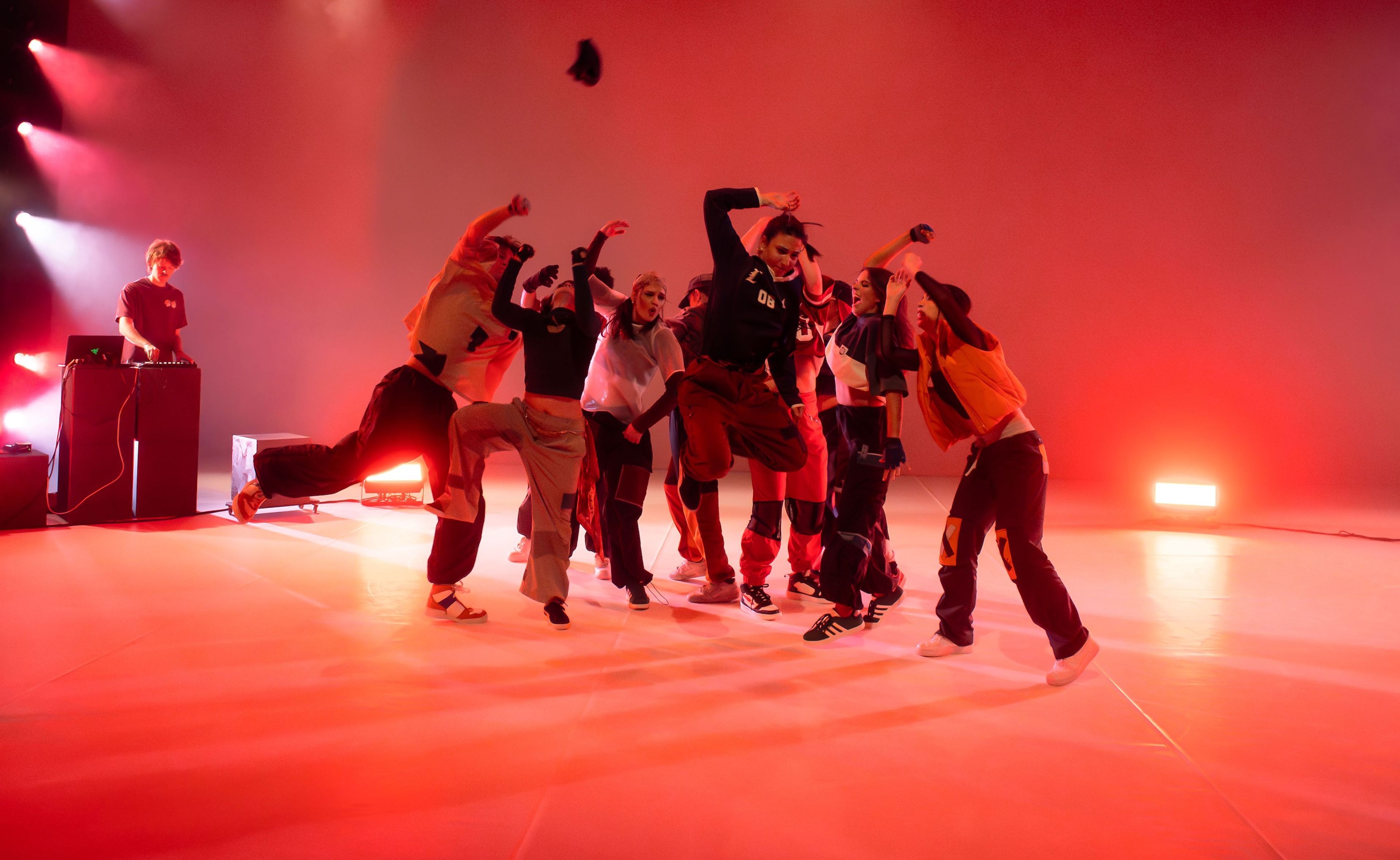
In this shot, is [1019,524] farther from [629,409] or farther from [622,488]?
[629,409]

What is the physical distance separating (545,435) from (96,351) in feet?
11.6

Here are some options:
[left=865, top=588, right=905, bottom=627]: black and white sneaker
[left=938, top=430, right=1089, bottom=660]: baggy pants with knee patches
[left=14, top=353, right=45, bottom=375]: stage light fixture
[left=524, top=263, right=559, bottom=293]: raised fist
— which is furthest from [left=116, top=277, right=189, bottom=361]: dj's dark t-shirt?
[left=938, top=430, right=1089, bottom=660]: baggy pants with knee patches

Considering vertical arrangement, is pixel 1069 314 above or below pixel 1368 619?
above

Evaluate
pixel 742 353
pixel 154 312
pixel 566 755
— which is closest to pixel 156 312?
pixel 154 312

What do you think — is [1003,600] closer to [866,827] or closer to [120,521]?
[866,827]

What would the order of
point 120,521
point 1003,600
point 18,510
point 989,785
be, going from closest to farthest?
point 989,785 < point 1003,600 < point 18,510 < point 120,521

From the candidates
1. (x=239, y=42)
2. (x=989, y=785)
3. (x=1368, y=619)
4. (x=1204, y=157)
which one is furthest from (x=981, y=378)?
(x=239, y=42)

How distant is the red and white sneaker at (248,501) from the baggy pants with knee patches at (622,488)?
1.30 metres

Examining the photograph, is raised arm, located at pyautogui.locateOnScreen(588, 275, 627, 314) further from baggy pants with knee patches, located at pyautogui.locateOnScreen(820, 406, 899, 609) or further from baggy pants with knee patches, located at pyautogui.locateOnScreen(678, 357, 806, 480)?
baggy pants with knee patches, located at pyautogui.locateOnScreen(820, 406, 899, 609)

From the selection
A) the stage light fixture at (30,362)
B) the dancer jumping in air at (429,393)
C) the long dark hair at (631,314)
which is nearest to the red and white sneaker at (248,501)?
the dancer jumping in air at (429,393)

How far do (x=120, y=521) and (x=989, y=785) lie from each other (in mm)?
5352

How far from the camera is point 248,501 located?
358 cm

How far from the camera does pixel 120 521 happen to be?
222 inches

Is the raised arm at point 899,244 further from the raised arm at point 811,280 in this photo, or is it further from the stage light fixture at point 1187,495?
the stage light fixture at point 1187,495
